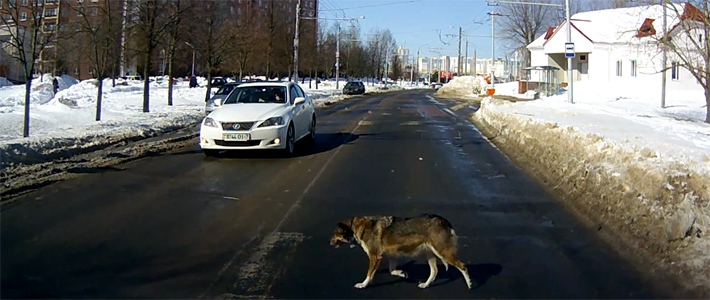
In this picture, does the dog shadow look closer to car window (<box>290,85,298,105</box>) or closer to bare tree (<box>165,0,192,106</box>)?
car window (<box>290,85,298,105</box>)

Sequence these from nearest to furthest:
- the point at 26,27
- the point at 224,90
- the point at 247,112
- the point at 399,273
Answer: the point at 399,273 → the point at 247,112 → the point at 26,27 → the point at 224,90

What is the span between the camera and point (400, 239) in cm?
521

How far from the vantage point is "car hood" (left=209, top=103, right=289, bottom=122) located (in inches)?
523

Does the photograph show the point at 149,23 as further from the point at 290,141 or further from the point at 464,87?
the point at 464,87

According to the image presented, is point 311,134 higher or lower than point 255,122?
lower

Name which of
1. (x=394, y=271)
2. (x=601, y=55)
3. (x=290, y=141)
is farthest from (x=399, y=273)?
(x=601, y=55)

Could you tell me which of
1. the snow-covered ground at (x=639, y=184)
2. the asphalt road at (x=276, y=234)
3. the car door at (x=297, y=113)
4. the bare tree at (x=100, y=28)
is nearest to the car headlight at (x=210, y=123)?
the asphalt road at (x=276, y=234)

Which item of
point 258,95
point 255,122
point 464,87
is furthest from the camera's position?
point 464,87

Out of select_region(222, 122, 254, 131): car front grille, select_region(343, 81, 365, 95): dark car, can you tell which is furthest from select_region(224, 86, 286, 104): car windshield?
select_region(343, 81, 365, 95): dark car

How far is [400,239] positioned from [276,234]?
2.17 metres

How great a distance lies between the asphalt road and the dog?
0.88ft

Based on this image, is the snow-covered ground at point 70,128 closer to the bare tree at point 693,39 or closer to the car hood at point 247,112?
the car hood at point 247,112

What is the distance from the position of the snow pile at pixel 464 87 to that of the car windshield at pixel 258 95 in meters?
56.8

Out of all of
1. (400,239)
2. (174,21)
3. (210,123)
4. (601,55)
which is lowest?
(400,239)
